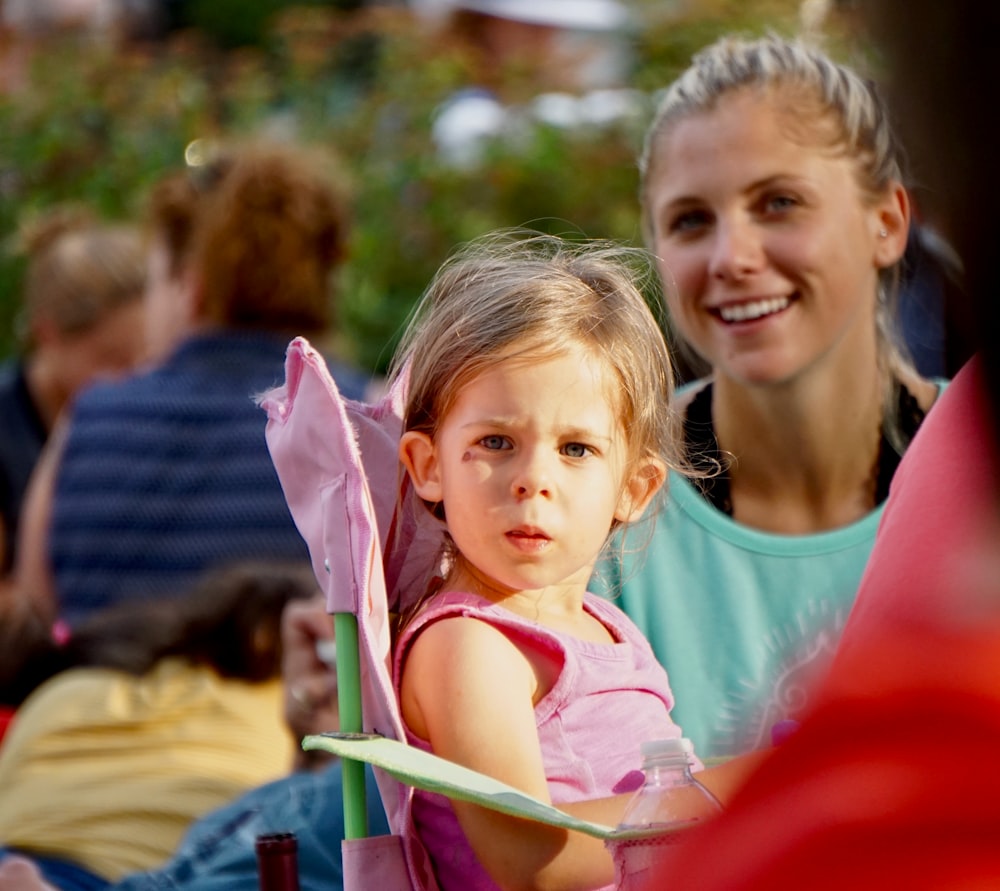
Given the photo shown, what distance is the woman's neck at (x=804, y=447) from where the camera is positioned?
253 cm

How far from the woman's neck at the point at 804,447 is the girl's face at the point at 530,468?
717 mm

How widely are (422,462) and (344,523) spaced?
13 cm

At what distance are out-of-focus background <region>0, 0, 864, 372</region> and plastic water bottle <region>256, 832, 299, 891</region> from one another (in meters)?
4.28

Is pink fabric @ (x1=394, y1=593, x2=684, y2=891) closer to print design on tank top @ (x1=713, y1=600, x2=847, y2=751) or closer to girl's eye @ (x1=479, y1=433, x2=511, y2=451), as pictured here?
girl's eye @ (x1=479, y1=433, x2=511, y2=451)

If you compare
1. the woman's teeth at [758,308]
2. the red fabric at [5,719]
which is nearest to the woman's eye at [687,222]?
the woman's teeth at [758,308]

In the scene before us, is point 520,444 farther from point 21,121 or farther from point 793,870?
point 21,121

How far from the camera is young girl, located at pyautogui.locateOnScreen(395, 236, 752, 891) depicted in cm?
171

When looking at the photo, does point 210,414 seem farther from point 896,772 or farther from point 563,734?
point 896,772

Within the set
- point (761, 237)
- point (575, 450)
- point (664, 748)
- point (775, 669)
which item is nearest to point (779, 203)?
point (761, 237)

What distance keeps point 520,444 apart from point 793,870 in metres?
1.01

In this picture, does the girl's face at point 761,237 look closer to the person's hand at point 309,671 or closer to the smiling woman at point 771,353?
the smiling woman at point 771,353

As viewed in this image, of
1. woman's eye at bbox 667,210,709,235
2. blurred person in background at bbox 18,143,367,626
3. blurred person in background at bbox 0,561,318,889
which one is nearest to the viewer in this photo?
woman's eye at bbox 667,210,709,235

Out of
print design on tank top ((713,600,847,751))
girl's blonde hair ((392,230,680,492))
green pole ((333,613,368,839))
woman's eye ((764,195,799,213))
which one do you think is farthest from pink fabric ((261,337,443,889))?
woman's eye ((764,195,799,213))

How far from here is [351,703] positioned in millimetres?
1787
